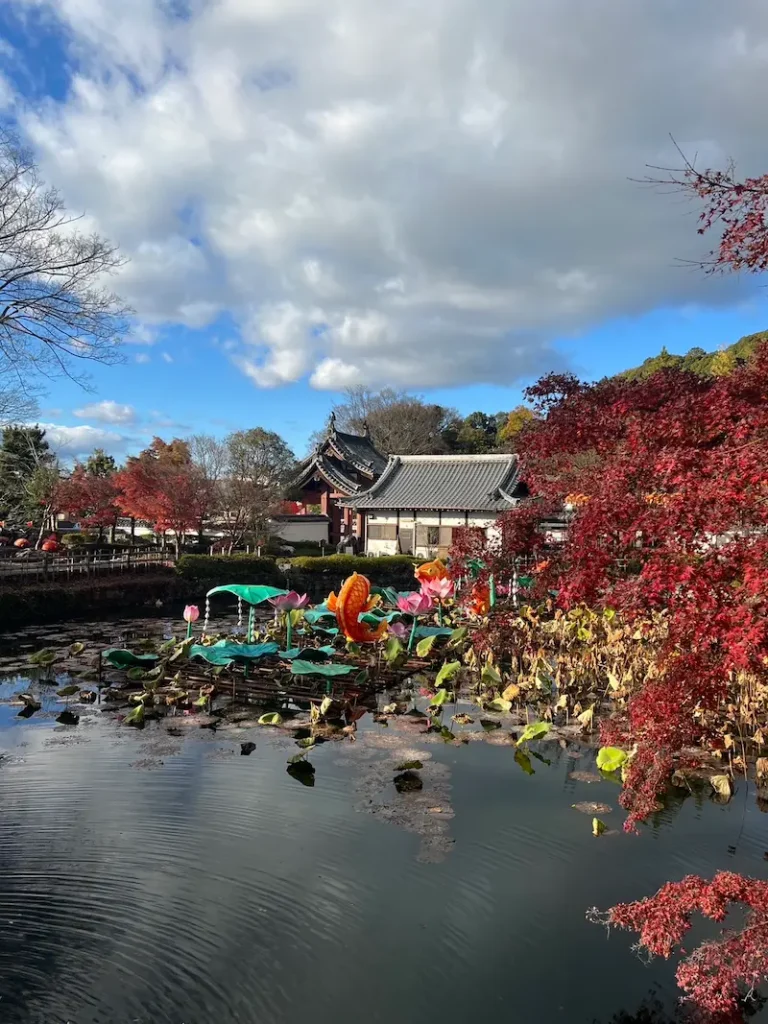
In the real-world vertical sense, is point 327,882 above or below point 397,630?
below

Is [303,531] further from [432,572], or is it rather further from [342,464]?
[432,572]

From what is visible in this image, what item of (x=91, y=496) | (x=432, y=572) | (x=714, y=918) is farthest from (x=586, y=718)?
(x=91, y=496)

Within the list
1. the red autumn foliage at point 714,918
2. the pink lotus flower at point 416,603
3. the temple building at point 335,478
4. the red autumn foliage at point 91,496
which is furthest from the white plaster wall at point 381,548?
the red autumn foliage at point 714,918

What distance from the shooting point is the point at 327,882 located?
5.40 m

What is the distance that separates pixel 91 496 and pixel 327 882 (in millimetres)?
26879

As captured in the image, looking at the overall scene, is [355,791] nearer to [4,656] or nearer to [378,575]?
[4,656]

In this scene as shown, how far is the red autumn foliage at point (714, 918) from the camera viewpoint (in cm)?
322

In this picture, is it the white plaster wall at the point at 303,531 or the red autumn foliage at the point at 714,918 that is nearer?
the red autumn foliage at the point at 714,918

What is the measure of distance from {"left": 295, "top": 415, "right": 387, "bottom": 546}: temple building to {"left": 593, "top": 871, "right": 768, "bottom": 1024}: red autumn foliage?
32.6m

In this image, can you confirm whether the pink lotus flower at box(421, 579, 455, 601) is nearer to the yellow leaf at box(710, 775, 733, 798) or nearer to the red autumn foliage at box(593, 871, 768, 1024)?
Answer: the yellow leaf at box(710, 775, 733, 798)

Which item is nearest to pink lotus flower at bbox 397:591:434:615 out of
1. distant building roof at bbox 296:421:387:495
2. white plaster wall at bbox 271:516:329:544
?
white plaster wall at bbox 271:516:329:544

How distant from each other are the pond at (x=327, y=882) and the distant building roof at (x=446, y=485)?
69.9 feet

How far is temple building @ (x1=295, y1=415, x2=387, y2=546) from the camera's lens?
37406 millimetres

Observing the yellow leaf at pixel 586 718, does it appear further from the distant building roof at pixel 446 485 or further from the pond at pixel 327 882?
the distant building roof at pixel 446 485
